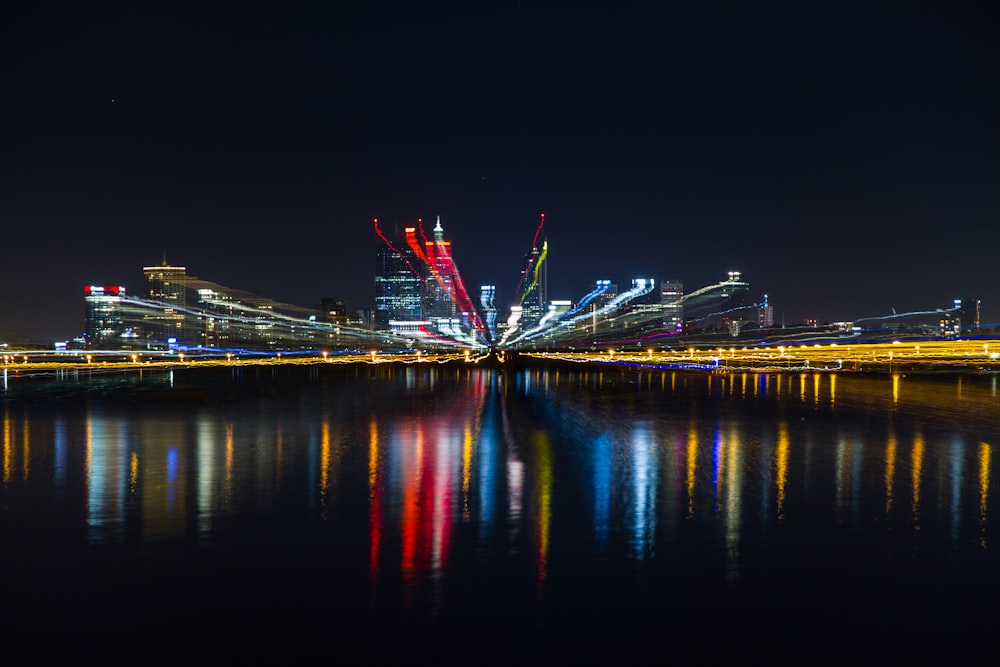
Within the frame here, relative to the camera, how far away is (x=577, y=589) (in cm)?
688

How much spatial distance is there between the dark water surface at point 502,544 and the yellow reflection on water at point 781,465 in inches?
2.5

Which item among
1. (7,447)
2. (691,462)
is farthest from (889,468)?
(7,447)

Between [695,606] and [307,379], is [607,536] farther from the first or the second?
[307,379]

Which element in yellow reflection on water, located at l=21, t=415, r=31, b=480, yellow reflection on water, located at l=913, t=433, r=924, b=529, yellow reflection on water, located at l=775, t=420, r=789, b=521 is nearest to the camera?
yellow reflection on water, located at l=913, t=433, r=924, b=529

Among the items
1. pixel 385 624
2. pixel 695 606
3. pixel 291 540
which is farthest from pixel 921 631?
pixel 291 540

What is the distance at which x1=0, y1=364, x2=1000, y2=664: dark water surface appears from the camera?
233 inches

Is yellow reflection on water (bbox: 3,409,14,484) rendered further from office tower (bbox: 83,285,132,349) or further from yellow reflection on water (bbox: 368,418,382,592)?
office tower (bbox: 83,285,132,349)

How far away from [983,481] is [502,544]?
8.32 m

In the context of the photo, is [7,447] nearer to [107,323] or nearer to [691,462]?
[691,462]

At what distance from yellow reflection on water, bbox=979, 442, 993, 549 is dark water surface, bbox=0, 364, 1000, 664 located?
0.06 meters

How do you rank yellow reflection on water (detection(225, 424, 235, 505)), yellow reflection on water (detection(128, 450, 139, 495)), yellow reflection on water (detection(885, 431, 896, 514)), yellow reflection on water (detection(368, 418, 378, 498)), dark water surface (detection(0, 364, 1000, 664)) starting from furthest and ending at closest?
1. yellow reflection on water (detection(368, 418, 378, 498))
2. yellow reflection on water (detection(128, 450, 139, 495))
3. yellow reflection on water (detection(225, 424, 235, 505))
4. yellow reflection on water (detection(885, 431, 896, 514))
5. dark water surface (detection(0, 364, 1000, 664))

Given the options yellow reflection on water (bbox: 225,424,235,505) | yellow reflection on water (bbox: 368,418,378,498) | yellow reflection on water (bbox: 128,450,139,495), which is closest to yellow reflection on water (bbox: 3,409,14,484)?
yellow reflection on water (bbox: 128,450,139,495)

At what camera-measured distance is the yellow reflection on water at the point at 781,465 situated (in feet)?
33.9

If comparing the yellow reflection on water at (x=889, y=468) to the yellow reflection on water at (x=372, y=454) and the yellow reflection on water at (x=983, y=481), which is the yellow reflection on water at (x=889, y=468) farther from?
the yellow reflection on water at (x=372, y=454)
